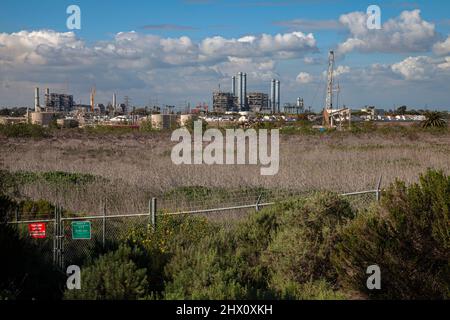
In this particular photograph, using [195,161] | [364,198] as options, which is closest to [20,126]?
[195,161]

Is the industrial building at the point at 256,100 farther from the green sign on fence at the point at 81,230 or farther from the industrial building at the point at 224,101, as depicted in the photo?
the green sign on fence at the point at 81,230

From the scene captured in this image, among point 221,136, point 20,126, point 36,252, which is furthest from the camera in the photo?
point 20,126

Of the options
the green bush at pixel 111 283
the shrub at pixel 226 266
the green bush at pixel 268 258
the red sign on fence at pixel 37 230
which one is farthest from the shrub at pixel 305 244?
the red sign on fence at pixel 37 230

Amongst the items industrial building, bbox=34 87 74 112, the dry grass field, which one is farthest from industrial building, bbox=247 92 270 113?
the dry grass field

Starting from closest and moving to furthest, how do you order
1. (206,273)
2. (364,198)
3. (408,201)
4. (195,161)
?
(206,273), (408,201), (364,198), (195,161)

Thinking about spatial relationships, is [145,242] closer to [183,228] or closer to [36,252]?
[183,228]
